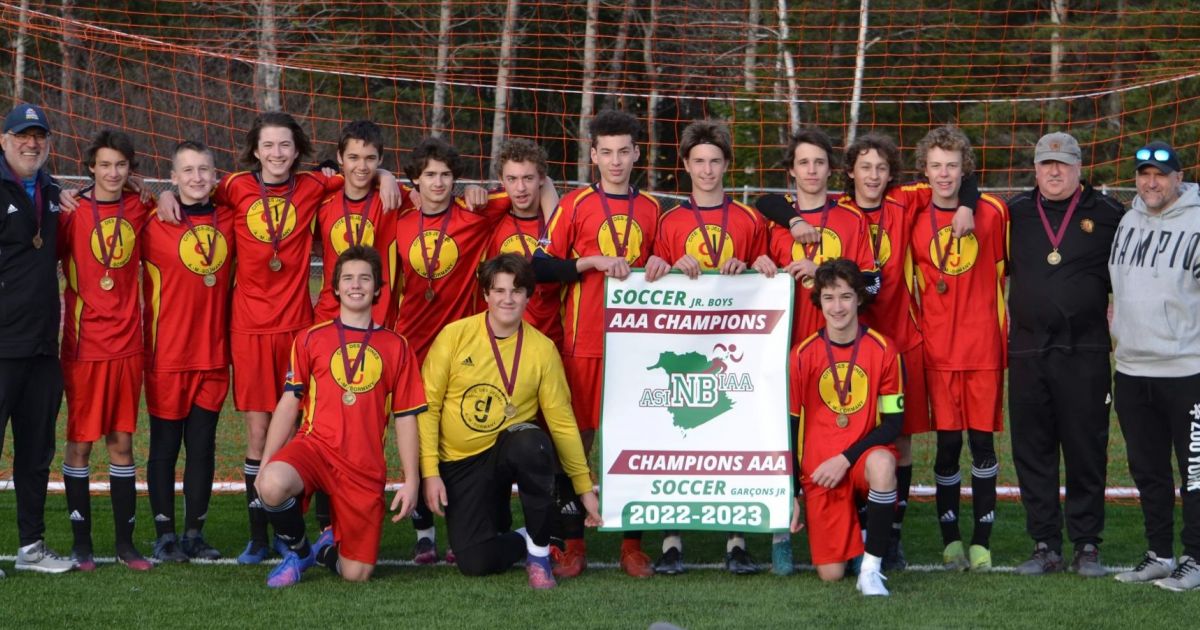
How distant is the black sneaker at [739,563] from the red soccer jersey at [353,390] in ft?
4.64

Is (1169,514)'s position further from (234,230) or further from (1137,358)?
(234,230)

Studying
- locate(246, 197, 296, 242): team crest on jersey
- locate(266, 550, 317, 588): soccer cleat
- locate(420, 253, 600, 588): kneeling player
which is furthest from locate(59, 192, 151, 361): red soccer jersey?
locate(420, 253, 600, 588): kneeling player

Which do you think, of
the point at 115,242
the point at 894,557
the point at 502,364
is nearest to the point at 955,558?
the point at 894,557

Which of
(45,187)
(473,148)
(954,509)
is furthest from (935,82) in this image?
(45,187)

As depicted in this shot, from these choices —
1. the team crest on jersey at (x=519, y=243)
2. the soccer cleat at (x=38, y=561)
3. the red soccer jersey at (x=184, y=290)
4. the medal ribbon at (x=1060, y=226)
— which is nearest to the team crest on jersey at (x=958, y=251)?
the medal ribbon at (x=1060, y=226)

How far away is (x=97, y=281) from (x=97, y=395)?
47 cm

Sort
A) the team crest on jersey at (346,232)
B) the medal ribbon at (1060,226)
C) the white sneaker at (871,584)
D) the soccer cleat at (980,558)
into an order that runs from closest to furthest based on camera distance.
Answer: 1. the white sneaker at (871,584)
2. the medal ribbon at (1060,226)
3. the soccer cleat at (980,558)
4. the team crest on jersey at (346,232)

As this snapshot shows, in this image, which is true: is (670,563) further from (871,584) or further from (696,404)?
(871,584)

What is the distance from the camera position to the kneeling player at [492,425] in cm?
537

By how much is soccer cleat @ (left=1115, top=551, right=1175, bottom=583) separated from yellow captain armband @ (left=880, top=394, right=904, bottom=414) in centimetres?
112

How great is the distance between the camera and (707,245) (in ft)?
18.6

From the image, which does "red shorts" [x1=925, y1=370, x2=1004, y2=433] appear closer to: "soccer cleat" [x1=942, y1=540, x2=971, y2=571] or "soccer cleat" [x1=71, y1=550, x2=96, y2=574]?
"soccer cleat" [x1=942, y1=540, x2=971, y2=571]

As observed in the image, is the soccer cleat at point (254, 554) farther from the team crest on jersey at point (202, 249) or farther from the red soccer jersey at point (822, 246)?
the red soccer jersey at point (822, 246)

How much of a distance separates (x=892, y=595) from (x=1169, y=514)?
4.06 ft
